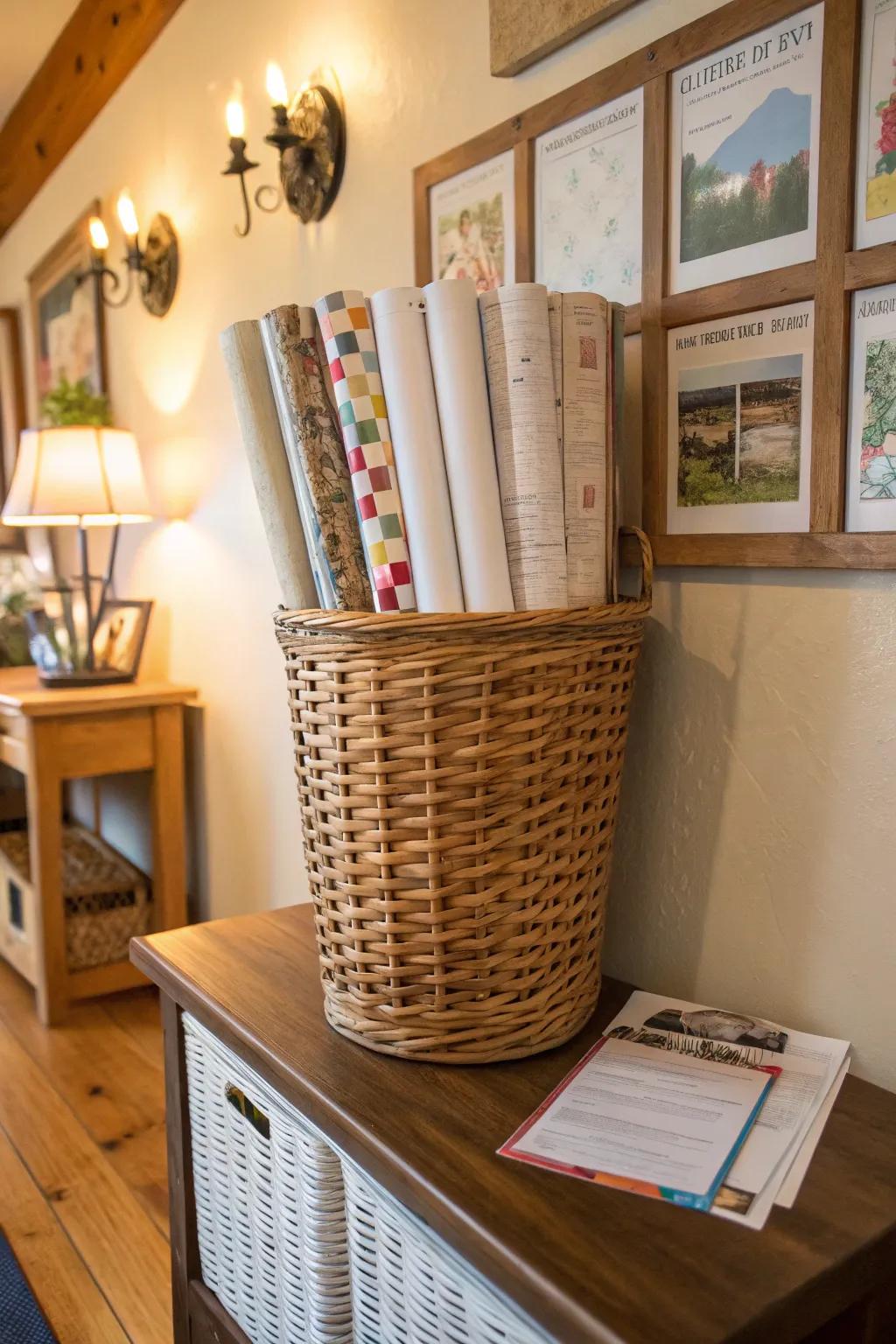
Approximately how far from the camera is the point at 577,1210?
687 mm

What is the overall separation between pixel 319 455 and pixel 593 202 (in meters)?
0.45

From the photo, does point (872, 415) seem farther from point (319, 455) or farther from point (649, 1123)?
point (649, 1123)

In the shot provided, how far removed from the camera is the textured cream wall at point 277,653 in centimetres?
90

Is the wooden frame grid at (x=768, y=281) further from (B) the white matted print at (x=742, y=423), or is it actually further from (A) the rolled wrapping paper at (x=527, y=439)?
(A) the rolled wrapping paper at (x=527, y=439)

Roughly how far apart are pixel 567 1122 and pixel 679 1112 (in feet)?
0.28

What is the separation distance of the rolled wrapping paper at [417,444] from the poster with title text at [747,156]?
30 centimetres

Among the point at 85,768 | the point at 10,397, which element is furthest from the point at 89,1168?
the point at 10,397

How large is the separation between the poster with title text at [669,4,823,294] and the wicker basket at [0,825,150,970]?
193 centimetres

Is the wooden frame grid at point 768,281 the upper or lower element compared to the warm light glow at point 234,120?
lower

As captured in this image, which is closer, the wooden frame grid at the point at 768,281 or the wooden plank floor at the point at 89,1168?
the wooden frame grid at the point at 768,281

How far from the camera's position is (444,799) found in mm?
821

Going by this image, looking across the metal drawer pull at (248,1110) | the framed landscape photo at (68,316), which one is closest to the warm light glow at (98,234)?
the framed landscape photo at (68,316)

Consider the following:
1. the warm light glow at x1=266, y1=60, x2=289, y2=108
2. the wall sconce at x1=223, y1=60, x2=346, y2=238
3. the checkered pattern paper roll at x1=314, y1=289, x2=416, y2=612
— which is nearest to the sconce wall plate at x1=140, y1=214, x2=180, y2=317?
the wall sconce at x1=223, y1=60, x2=346, y2=238

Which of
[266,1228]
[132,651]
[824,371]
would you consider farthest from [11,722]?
[824,371]
